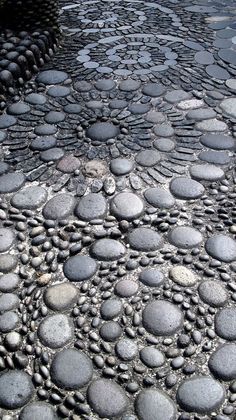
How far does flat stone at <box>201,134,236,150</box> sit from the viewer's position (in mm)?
3209

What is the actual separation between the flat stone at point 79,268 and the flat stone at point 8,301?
256mm

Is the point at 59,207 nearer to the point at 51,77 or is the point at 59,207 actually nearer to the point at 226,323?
the point at 226,323

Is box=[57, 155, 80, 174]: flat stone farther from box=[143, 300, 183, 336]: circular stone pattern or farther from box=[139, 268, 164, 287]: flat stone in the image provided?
box=[143, 300, 183, 336]: circular stone pattern

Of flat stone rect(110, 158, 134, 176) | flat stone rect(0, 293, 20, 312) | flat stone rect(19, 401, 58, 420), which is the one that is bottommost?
flat stone rect(19, 401, 58, 420)

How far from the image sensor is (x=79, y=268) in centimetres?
244

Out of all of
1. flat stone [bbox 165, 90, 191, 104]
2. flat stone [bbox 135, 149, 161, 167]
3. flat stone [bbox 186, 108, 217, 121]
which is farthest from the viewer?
flat stone [bbox 165, 90, 191, 104]

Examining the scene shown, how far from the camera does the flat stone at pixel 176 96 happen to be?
3.67 meters

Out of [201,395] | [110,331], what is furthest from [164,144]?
[201,395]

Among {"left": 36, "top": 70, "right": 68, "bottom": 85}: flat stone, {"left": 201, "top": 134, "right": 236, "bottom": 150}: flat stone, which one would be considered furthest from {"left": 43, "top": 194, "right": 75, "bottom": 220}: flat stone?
{"left": 36, "top": 70, "right": 68, "bottom": 85}: flat stone

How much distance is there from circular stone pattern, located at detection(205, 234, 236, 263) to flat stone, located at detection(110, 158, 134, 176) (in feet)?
2.27

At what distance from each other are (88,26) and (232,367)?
11.8ft

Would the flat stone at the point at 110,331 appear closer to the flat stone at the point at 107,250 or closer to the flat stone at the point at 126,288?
the flat stone at the point at 126,288

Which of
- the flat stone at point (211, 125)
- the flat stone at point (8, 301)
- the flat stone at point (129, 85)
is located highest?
the flat stone at point (129, 85)

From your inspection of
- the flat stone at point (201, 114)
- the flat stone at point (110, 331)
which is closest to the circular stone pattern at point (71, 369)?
the flat stone at point (110, 331)
